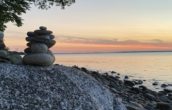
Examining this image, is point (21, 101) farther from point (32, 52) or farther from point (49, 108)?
point (32, 52)

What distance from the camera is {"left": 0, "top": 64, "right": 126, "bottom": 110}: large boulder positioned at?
11430mm

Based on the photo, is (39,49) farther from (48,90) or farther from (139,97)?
(139,97)

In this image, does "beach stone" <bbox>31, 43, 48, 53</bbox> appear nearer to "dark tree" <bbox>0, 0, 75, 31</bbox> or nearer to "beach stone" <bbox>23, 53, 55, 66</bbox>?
"beach stone" <bbox>23, 53, 55, 66</bbox>

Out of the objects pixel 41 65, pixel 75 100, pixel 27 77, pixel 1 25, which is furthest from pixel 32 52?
pixel 1 25

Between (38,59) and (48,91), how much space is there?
1676 mm

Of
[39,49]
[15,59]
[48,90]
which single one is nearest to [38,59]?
[39,49]

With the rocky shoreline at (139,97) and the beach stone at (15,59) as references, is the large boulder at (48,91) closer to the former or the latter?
the beach stone at (15,59)

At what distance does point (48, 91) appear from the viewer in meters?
12.0

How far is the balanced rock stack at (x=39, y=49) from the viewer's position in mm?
13500

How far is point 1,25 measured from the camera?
101 feet

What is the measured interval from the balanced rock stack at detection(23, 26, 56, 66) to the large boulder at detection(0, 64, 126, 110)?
286 mm

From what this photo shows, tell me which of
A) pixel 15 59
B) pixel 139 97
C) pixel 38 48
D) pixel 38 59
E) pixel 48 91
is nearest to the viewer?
pixel 48 91

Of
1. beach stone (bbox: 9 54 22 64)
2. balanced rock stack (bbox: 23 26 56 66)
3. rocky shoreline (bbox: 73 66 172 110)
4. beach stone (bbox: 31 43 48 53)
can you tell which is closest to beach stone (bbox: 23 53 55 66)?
balanced rock stack (bbox: 23 26 56 66)

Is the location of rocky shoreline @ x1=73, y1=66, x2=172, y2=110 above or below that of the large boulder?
below
